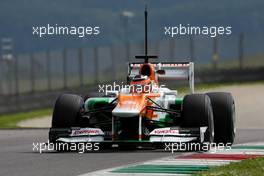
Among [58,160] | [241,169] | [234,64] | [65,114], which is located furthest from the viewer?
[234,64]

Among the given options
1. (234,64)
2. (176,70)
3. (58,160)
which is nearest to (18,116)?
(234,64)

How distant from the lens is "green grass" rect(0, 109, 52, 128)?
40.2 m

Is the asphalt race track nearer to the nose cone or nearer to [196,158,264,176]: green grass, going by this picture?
the nose cone

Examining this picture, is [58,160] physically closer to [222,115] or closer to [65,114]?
[65,114]

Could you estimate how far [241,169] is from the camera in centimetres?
1609

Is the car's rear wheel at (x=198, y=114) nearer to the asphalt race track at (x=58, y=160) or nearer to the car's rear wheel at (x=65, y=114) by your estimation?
the asphalt race track at (x=58, y=160)

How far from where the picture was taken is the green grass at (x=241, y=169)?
15523 mm

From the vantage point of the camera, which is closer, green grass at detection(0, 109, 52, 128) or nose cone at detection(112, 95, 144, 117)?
nose cone at detection(112, 95, 144, 117)

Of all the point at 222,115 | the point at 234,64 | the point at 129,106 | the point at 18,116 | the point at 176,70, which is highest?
the point at 234,64

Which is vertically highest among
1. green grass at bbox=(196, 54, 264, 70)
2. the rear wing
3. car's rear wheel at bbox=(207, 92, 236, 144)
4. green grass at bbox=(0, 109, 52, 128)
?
green grass at bbox=(196, 54, 264, 70)

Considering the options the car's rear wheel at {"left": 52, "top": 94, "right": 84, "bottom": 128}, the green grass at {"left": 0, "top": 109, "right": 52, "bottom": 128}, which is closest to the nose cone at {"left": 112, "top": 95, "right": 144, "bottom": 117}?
the car's rear wheel at {"left": 52, "top": 94, "right": 84, "bottom": 128}

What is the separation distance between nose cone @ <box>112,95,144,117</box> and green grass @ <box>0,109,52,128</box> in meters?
18.4

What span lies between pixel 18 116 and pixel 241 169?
27882mm

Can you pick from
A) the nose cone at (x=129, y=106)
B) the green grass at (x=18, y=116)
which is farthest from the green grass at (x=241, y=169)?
the green grass at (x=18, y=116)
